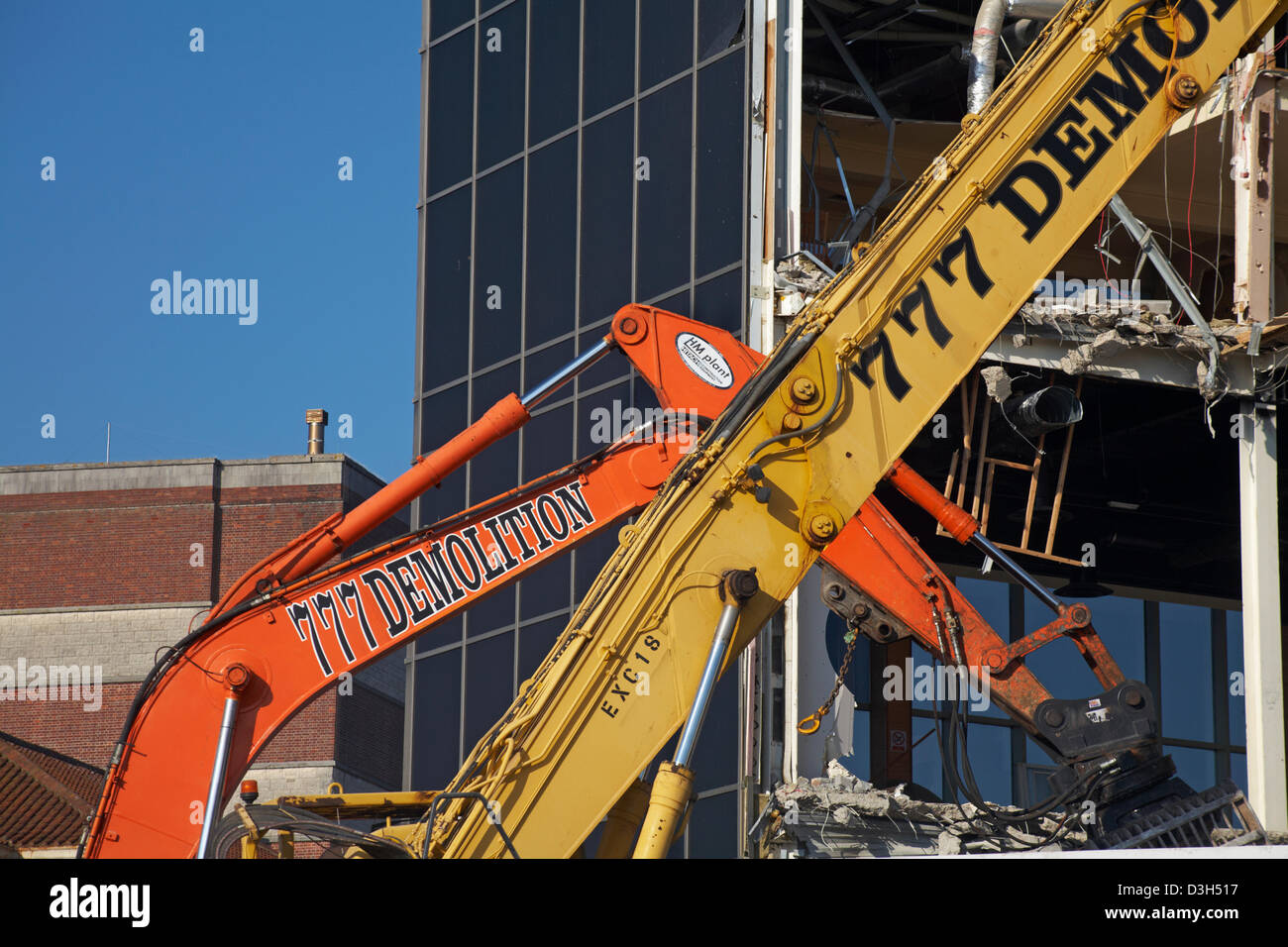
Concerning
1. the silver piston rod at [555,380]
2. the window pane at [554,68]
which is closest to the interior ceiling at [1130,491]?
the window pane at [554,68]

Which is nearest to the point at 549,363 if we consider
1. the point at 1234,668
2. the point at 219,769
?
the point at 219,769

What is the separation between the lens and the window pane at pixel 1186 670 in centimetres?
2478

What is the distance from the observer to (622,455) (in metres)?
12.5

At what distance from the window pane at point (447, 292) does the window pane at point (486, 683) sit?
12.1 feet

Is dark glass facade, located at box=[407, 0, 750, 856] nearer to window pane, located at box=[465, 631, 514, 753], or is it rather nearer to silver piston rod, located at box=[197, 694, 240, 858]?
window pane, located at box=[465, 631, 514, 753]

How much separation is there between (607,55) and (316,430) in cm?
3037

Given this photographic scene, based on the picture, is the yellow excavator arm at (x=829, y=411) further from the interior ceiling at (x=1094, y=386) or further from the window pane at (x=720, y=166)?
the interior ceiling at (x=1094, y=386)

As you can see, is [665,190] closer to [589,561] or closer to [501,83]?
[501,83]

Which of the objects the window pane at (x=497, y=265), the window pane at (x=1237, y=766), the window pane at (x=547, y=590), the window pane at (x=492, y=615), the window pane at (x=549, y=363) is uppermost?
the window pane at (x=497, y=265)

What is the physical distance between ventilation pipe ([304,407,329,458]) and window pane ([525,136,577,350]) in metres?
29.1

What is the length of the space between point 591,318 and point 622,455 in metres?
7.31

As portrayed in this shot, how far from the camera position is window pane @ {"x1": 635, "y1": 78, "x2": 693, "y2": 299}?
18.8m
